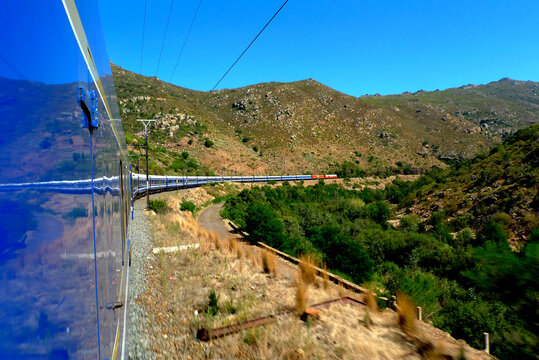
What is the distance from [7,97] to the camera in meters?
0.81

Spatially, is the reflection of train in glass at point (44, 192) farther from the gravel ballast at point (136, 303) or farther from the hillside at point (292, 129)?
the hillside at point (292, 129)

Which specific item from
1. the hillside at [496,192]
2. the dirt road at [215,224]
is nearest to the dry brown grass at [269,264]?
the dirt road at [215,224]

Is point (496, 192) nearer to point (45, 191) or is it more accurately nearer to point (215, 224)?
point (215, 224)

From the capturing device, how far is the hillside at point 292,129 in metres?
75.5

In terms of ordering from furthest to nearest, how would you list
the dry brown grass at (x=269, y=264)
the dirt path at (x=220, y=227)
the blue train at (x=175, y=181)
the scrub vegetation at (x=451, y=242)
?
the blue train at (x=175, y=181) → the dirt path at (x=220, y=227) → the dry brown grass at (x=269, y=264) → the scrub vegetation at (x=451, y=242)

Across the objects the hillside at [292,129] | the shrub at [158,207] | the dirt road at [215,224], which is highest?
the hillside at [292,129]

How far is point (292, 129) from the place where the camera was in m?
90.8

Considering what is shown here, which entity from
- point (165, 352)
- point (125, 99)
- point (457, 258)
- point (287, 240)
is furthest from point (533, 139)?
point (125, 99)

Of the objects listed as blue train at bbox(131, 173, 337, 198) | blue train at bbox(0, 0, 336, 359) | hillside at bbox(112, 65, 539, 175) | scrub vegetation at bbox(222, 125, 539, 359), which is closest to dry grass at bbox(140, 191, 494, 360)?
scrub vegetation at bbox(222, 125, 539, 359)

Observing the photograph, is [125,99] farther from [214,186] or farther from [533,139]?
[533,139]

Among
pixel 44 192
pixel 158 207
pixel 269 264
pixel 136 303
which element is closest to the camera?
pixel 44 192

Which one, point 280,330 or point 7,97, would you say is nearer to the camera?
point 7,97

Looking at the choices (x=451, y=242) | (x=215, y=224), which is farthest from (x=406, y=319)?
(x=451, y=242)

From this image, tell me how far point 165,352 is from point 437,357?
4679mm
